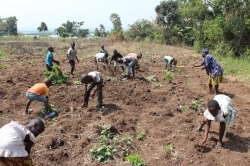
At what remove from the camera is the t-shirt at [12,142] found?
9.22 feet

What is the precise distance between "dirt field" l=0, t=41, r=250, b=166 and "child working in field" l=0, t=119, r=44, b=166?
120cm

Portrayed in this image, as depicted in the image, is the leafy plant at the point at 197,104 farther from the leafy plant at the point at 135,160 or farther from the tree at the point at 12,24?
the tree at the point at 12,24

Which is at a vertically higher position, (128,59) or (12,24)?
(12,24)

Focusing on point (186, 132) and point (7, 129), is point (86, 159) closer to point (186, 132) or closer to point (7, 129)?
point (7, 129)

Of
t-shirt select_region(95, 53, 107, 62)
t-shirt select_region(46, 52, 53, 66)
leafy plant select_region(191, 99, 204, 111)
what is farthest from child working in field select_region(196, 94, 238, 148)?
t-shirt select_region(95, 53, 107, 62)

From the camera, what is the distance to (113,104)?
6793 millimetres

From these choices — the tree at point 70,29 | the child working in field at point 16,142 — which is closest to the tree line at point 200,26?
the child working in field at point 16,142

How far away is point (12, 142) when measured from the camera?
281 cm

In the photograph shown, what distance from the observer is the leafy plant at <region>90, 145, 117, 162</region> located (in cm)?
419

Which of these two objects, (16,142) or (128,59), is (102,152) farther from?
(128,59)

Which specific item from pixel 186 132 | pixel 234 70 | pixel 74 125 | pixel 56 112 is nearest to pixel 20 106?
pixel 56 112

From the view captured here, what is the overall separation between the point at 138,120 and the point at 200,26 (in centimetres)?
1404

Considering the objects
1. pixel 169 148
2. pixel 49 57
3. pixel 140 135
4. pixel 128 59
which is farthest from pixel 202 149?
pixel 49 57

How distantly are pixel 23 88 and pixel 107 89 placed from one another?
2.74 metres
